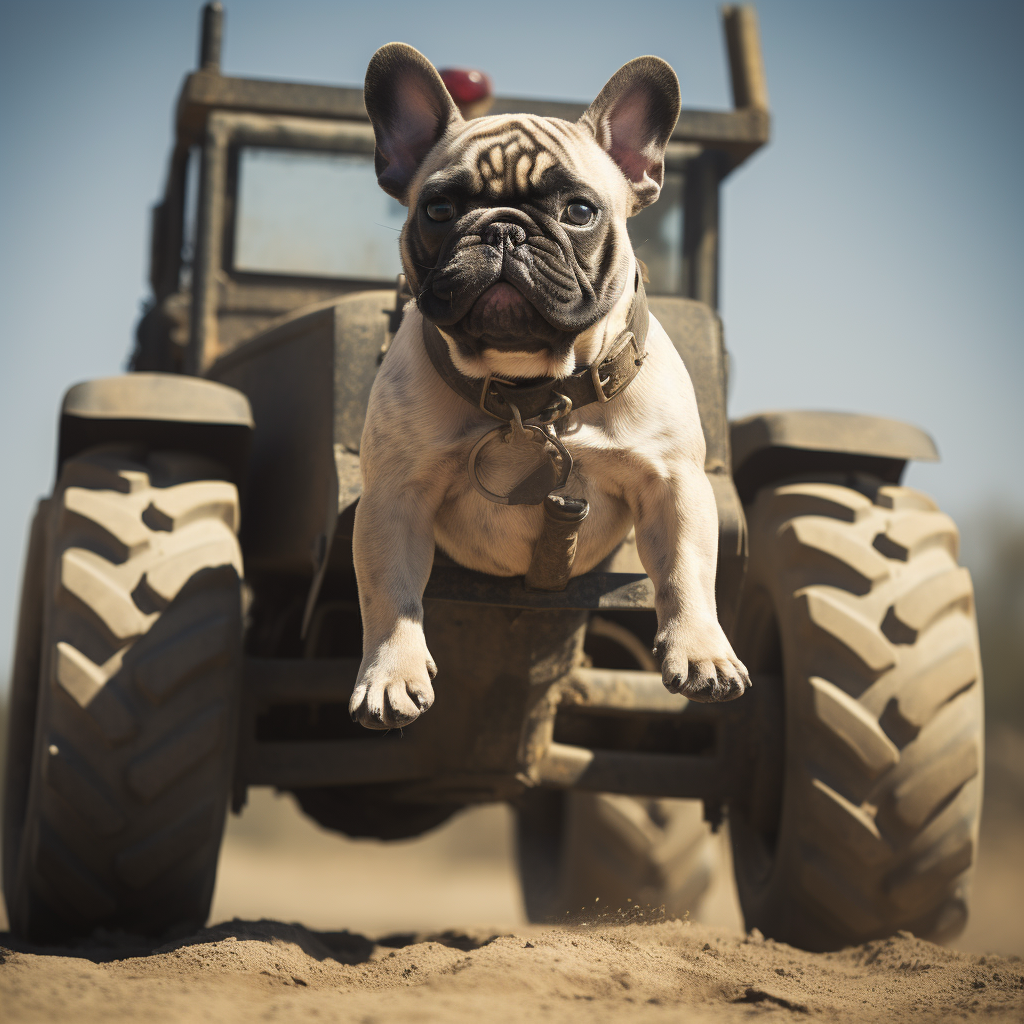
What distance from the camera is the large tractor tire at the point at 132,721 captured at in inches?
112

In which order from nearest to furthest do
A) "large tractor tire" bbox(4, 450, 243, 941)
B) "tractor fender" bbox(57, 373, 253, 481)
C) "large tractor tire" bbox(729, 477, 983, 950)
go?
"large tractor tire" bbox(4, 450, 243, 941)
"large tractor tire" bbox(729, 477, 983, 950)
"tractor fender" bbox(57, 373, 253, 481)

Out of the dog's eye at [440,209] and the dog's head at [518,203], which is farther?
the dog's eye at [440,209]

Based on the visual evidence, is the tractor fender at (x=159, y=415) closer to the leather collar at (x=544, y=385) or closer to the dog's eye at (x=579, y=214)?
the leather collar at (x=544, y=385)

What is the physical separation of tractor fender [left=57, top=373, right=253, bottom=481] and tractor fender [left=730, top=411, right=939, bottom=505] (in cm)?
146

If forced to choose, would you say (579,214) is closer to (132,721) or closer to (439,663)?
(439,663)

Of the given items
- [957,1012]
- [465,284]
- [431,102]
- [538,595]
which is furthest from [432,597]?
[957,1012]

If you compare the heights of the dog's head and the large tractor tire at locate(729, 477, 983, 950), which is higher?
the dog's head

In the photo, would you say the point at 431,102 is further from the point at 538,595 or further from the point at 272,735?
the point at 272,735

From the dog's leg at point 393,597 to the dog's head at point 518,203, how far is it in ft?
1.03

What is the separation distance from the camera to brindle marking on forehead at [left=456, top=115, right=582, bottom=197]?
213cm

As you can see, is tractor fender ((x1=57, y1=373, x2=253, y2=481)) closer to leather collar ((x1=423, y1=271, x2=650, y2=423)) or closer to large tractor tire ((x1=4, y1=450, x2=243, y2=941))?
large tractor tire ((x1=4, y1=450, x2=243, y2=941))

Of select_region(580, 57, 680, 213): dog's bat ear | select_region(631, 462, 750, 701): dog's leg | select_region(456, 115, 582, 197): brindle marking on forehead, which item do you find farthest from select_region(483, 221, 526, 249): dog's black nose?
select_region(631, 462, 750, 701): dog's leg

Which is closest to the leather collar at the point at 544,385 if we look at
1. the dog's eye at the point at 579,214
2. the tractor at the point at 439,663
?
the dog's eye at the point at 579,214

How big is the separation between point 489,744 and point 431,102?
1.58 m
